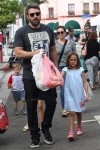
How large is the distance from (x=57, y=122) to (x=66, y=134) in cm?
109

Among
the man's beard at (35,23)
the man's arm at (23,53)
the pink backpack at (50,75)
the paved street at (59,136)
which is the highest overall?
the man's beard at (35,23)

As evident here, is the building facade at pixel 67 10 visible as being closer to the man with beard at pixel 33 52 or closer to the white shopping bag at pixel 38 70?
the man with beard at pixel 33 52

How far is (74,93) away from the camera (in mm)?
7164

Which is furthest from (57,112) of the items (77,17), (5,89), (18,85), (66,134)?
(77,17)

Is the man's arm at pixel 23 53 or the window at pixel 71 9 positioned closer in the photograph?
the man's arm at pixel 23 53

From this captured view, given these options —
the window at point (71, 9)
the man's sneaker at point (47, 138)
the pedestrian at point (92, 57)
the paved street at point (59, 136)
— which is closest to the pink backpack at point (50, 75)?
the man's sneaker at point (47, 138)

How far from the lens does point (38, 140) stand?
662 cm

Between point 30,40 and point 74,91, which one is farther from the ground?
point 30,40

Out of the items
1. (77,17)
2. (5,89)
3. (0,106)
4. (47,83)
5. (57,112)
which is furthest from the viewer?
(77,17)

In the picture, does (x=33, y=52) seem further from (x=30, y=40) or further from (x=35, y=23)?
(x=35, y=23)

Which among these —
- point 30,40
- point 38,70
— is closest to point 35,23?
point 30,40

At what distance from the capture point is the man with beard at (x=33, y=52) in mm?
6441

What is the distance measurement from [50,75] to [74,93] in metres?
0.95

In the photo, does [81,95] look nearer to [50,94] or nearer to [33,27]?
[50,94]
